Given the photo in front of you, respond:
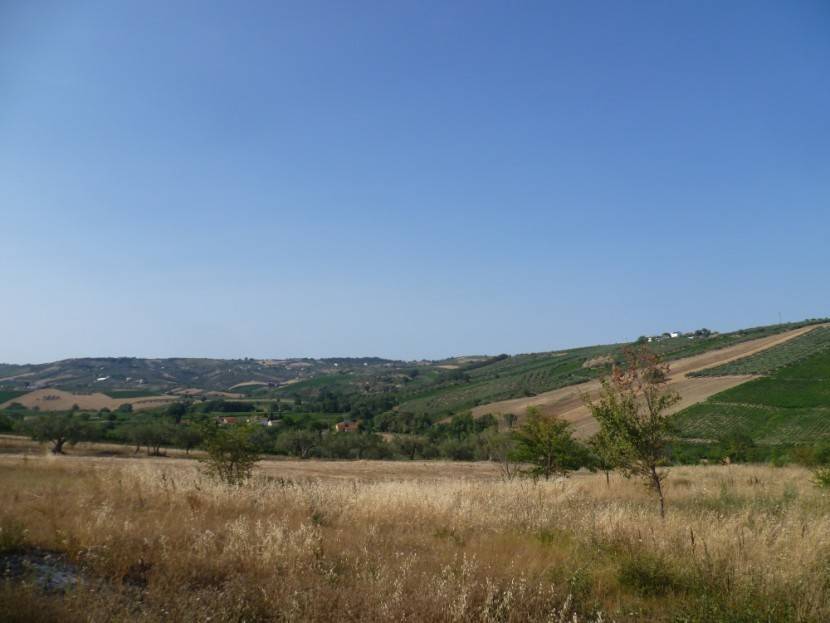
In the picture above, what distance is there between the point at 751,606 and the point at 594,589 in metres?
1.39

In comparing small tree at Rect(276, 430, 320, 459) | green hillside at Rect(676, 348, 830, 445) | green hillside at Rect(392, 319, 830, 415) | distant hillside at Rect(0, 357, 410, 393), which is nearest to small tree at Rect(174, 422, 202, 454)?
small tree at Rect(276, 430, 320, 459)

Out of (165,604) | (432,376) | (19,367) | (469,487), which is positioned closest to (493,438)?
(469,487)

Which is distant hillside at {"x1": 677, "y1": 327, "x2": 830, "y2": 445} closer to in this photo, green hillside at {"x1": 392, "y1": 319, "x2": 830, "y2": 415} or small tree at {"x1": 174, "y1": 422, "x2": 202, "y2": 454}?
green hillside at {"x1": 392, "y1": 319, "x2": 830, "y2": 415}

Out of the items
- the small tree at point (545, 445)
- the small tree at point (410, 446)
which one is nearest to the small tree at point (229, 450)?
the small tree at point (545, 445)

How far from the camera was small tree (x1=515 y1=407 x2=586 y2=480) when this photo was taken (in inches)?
950

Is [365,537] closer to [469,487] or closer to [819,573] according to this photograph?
[819,573]

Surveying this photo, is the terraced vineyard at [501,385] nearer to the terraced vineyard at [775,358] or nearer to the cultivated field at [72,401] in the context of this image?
the terraced vineyard at [775,358]

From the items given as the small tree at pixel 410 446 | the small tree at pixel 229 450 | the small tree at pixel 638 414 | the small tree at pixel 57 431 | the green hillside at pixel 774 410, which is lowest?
the small tree at pixel 410 446

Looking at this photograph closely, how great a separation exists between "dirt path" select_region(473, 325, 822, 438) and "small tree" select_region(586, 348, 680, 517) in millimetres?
43577

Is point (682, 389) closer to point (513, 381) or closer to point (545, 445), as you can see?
point (513, 381)

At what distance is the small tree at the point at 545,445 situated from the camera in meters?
24.1

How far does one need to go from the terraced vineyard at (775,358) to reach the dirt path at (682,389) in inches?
100

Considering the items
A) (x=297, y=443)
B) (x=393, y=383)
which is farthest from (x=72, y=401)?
(x=393, y=383)

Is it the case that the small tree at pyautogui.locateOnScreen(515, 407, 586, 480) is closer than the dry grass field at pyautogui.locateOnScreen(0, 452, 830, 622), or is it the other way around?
the dry grass field at pyautogui.locateOnScreen(0, 452, 830, 622)
